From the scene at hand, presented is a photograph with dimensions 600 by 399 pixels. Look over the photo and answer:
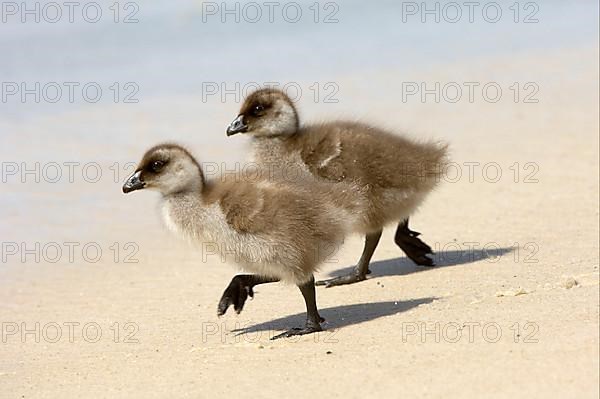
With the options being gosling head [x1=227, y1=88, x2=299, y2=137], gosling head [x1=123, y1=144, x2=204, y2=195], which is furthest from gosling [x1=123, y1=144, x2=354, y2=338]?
gosling head [x1=227, y1=88, x2=299, y2=137]

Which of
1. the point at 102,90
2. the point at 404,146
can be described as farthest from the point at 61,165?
the point at 404,146

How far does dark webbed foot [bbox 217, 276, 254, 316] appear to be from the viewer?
730cm

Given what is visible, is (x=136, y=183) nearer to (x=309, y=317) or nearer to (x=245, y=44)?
(x=309, y=317)

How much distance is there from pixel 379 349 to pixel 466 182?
5.22 m

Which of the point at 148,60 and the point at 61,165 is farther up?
the point at 148,60

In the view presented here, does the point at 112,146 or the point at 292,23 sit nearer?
the point at 112,146

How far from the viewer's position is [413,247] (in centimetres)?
894

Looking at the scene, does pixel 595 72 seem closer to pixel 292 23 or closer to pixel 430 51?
pixel 430 51

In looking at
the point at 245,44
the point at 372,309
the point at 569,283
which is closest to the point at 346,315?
the point at 372,309

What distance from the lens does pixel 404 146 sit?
847 centimetres

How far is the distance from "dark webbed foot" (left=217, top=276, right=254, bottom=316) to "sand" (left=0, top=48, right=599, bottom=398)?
0.67ft

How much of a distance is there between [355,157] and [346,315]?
3.76 feet

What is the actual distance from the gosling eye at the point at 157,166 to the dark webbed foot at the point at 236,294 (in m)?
0.81

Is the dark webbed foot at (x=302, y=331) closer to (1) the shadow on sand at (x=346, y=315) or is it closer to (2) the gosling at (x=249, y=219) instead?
(2) the gosling at (x=249, y=219)
